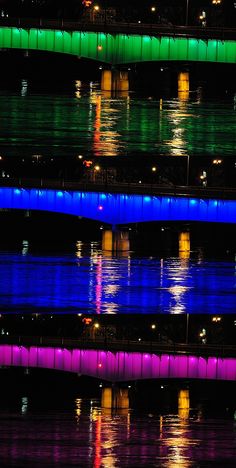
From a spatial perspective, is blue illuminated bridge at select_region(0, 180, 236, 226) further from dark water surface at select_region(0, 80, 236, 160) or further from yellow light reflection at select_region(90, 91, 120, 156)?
yellow light reflection at select_region(90, 91, 120, 156)

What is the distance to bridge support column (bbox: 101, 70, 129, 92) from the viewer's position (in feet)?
462

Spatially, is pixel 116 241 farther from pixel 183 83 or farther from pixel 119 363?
pixel 183 83

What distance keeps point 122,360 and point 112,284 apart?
1739cm

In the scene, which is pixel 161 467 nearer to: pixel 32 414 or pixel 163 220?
pixel 32 414

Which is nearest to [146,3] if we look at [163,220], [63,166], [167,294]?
[63,166]

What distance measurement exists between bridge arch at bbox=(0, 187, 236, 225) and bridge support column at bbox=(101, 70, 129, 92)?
58.0 m

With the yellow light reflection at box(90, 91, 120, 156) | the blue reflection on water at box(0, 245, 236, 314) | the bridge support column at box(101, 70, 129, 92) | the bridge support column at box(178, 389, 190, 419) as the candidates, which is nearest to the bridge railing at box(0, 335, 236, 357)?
the bridge support column at box(178, 389, 190, 419)

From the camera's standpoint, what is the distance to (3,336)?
178 feet

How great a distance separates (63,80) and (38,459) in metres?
122

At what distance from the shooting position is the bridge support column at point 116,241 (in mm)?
80812

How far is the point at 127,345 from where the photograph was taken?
2112 inches

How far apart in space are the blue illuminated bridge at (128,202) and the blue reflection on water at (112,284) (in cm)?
150

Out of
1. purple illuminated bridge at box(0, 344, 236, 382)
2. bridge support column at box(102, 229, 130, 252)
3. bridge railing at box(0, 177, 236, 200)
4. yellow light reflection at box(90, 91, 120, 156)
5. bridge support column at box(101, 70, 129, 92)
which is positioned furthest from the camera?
bridge support column at box(101, 70, 129, 92)

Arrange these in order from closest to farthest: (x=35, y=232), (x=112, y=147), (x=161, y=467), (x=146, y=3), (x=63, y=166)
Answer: (x=161, y=467)
(x=35, y=232)
(x=63, y=166)
(x=112, y=147)
(x=146, y=3)
